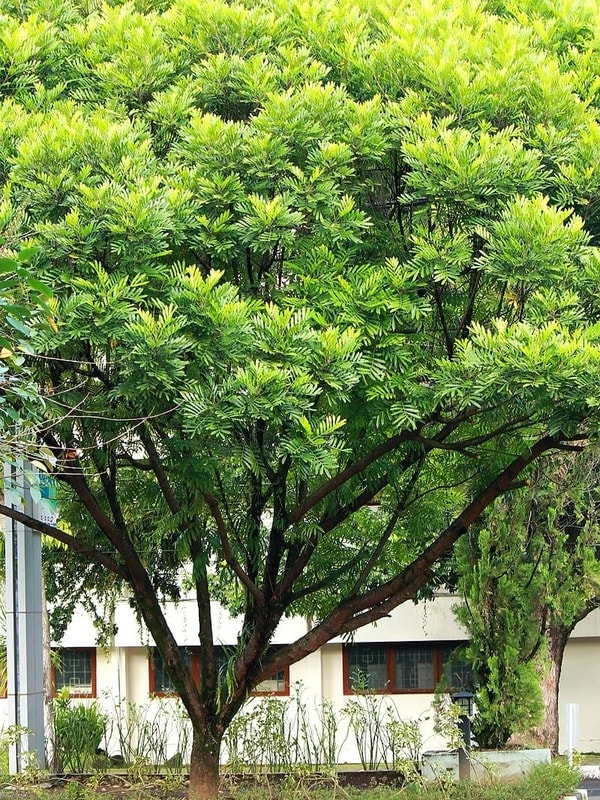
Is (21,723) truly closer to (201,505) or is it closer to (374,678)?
(201,505)

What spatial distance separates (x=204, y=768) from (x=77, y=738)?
3858 mm

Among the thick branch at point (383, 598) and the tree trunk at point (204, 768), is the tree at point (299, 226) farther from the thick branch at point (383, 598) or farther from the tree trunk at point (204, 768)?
the tree trunk at point (204, 768)

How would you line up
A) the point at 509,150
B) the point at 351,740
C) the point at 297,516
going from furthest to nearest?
the point at 351,740 < the point at 297,516 < the point at 509,150

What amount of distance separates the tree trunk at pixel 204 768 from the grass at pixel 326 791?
265 mm

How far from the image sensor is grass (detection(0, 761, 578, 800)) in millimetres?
10930

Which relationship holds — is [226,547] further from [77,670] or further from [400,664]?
[77,670]

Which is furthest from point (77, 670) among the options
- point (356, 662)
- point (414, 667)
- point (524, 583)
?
point (524, 583)

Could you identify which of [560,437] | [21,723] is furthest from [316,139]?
[21,723]

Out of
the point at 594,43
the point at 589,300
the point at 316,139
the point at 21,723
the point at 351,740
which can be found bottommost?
the point at 351,740

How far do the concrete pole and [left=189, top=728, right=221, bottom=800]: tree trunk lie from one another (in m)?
1.77

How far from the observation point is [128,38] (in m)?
9.23

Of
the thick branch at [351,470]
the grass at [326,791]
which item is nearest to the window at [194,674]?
the grass at [326,791]

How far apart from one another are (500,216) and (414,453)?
9.62 feet

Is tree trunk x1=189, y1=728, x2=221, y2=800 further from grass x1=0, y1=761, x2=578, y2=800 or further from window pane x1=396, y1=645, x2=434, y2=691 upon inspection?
window pane x1=396, y1=645, x2=434, y2=691
